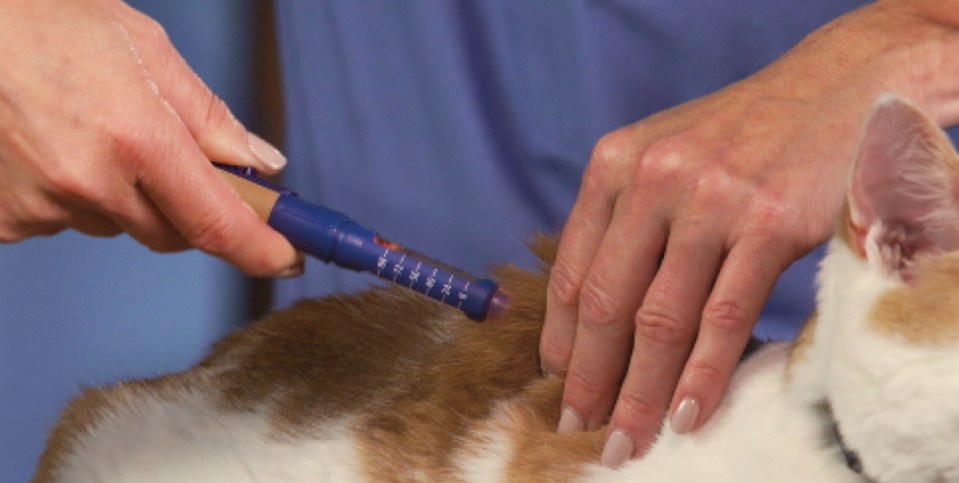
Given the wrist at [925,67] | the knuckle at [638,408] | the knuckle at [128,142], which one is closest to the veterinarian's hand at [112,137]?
the knuckle at [128,142]

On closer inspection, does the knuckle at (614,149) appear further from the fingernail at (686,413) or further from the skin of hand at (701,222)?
the fingernail at (686,413)

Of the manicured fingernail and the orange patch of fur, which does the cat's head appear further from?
the manicured fingernail

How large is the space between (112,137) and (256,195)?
4.7 inches

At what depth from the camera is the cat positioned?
2.56ft

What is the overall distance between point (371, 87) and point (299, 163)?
15cm

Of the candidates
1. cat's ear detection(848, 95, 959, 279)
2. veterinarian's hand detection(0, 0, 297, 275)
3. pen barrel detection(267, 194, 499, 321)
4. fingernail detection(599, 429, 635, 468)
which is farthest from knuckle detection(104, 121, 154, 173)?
cat's ear detection(848, 95, 959, 279)

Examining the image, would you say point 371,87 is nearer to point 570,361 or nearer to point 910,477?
point 570,361

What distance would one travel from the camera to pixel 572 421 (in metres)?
0.97

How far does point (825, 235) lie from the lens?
0.89 m

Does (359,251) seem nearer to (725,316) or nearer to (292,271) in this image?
(292,271)

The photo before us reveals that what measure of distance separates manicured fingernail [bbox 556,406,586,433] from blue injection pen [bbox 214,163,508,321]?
0.35 feet

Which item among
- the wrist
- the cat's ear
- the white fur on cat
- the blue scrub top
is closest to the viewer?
the cat's ear

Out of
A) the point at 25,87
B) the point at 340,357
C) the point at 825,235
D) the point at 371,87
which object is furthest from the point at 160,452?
the point at 825,235

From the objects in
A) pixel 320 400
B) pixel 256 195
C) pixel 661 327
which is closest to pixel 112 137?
pixel 256 195
